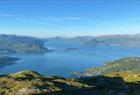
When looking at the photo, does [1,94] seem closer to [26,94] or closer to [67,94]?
[26,94]

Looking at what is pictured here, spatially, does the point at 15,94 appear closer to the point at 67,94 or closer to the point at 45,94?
the point at 45,94

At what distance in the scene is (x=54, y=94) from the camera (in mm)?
194625

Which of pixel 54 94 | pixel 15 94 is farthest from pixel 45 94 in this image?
pixel 15 94

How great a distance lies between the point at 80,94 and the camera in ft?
653

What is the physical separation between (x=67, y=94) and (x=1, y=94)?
43.0 meters

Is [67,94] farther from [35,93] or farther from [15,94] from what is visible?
[15,94]

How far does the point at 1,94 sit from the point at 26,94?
17.0 metres

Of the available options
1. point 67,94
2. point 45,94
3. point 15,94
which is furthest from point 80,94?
point 15,94

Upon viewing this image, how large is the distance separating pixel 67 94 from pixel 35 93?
2084 centimetres

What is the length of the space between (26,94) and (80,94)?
34744mm

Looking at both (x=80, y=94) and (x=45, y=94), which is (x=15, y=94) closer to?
(x=45, y=94)

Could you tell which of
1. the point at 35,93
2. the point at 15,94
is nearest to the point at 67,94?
the point at 35,93

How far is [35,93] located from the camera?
19925 cm

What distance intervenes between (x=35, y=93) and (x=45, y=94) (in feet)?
27.4
